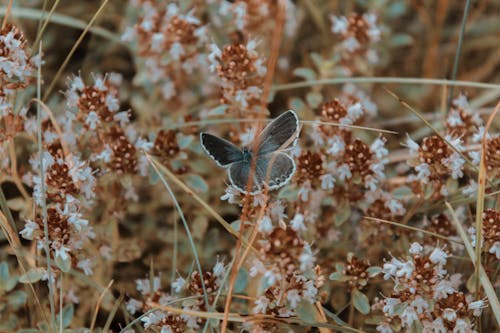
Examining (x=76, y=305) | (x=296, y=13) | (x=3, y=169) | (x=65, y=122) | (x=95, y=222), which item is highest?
(x=296, y=13)

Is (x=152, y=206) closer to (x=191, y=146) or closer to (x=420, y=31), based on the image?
(x=191, y=146)

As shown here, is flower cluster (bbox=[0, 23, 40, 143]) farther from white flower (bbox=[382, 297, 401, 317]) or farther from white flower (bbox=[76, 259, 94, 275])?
white flower (bbox=[382, 297, 401, 317])

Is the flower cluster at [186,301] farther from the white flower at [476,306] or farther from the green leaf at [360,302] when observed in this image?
the white flower at [476,306]

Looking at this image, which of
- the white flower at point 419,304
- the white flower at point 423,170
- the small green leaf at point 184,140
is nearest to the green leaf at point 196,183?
the small green leaf at point 184,140

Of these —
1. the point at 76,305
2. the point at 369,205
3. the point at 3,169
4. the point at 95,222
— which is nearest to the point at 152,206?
the point at 95,222

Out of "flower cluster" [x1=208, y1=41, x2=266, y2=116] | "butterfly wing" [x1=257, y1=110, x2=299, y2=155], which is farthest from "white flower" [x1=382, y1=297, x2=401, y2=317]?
→ "flower cluster" [x1=208, y1=41, x2=266, y2=116]

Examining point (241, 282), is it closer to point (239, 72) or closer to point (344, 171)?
point (344, 171)
